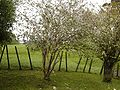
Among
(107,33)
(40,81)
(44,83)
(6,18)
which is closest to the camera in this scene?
(6,18)

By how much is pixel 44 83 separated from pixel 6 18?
15.8ft

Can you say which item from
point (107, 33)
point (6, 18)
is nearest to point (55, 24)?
point (6, 18)

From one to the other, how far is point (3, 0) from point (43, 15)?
9.02 feet

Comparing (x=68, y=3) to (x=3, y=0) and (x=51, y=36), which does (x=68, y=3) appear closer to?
(x=51, y=36)

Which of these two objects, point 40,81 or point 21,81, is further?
point 40,81

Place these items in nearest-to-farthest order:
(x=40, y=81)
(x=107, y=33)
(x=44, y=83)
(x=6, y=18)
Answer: (x=6, y=18) < (x=44, y=83) < (x=40, y=81) < (x=107, y=33)

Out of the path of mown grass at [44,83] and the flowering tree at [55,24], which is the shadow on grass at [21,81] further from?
the flowering tree at [55,24]

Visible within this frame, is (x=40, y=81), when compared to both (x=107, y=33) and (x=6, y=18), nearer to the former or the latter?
(x=6, y=18)

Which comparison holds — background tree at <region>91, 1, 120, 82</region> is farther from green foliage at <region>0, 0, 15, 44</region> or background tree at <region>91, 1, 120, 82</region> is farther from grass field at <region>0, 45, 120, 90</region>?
green foliage at <region>0, 0, 15, 44</region>

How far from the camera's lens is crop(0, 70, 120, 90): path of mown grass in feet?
65.0

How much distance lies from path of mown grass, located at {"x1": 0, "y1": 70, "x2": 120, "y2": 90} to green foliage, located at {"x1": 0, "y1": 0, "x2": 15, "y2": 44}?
2.76 m

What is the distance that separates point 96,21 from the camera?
24094 millimetres

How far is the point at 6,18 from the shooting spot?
1962 centimetres

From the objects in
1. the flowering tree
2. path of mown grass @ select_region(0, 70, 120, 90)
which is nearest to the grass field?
path of mown grass @ select_region(0, 70, 120, 90)
